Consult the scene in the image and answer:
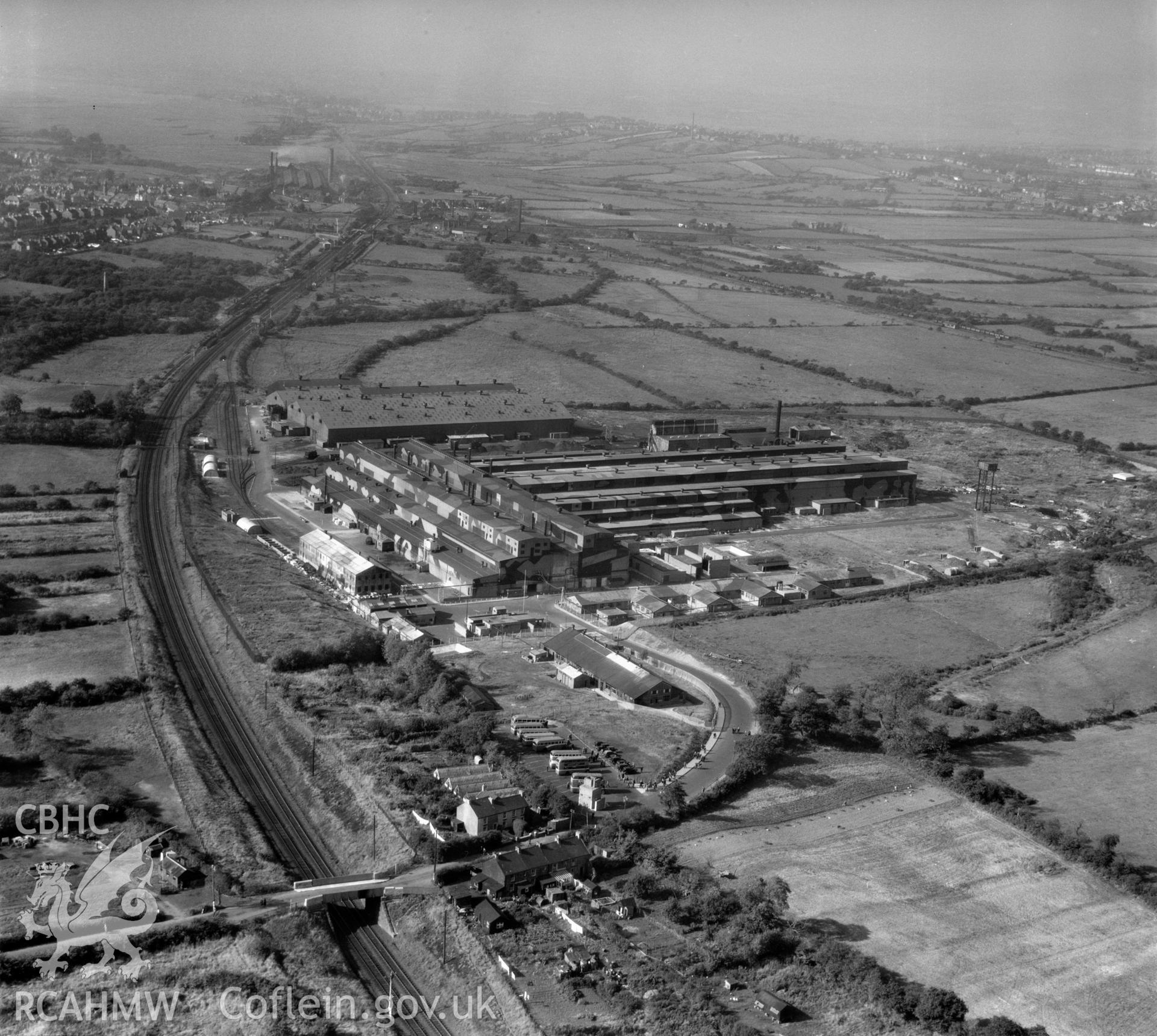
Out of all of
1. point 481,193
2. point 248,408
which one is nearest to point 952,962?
point 248,408

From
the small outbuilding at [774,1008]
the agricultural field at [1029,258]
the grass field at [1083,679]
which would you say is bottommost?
the small outbuilding at [774,1008]

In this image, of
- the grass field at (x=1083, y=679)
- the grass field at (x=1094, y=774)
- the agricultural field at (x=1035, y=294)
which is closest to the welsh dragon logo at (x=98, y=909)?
the grass field at (x=1094, y=774)

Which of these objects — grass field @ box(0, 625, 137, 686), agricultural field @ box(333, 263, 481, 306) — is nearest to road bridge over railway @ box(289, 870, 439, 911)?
grass field @ box(0, 625, 137, 686)

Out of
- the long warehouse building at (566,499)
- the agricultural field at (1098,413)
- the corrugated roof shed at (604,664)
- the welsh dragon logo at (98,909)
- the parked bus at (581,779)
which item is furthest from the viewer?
the agricultural field at (1098,413)

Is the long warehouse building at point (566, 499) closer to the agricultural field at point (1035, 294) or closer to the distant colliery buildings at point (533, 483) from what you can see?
the distant colliery buildings at point (533, 483)

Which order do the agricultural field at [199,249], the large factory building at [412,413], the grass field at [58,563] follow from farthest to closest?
the agricultural field at [199,249] → the large factory building at [412,413] → the grass field at [58,563]

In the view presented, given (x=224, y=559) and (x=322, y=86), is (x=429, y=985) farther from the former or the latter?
(x=322, y=86)

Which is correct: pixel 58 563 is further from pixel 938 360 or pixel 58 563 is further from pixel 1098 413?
pixel 938 360
